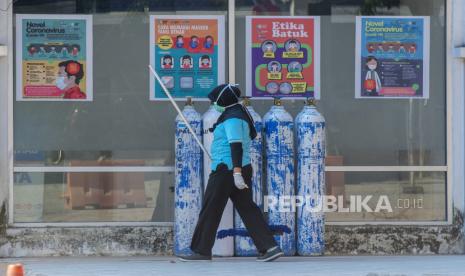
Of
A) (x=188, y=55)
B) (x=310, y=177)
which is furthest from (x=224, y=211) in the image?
(x=188, y=55)

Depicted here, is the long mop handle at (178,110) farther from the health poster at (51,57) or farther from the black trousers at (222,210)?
the health poster at (51,57)

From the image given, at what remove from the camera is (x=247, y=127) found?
889 cm

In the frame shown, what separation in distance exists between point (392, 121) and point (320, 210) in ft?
4.75

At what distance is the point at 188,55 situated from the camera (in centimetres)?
980

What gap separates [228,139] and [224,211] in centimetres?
105

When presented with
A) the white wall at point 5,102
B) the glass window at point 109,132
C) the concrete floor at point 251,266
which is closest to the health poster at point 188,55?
the glass window at point 109,132

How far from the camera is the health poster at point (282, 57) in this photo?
9828mm

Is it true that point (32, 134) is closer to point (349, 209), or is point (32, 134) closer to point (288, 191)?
point (288, 191)

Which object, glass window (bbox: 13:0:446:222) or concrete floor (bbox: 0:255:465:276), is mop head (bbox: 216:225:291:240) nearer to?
concrete floor (bbox: 0:255:465:276)

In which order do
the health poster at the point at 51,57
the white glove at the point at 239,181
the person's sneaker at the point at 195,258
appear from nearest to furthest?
the white glove at the point at 239,181
the person's sneaker at the point at 195,258
the health poster at the point at 51,57

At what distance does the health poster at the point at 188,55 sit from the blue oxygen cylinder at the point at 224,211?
44 cm

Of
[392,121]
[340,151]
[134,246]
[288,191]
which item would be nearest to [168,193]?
[134,246]

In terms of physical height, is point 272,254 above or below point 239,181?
below

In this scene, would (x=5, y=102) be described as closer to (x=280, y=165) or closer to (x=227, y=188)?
(x=227, y=188)
